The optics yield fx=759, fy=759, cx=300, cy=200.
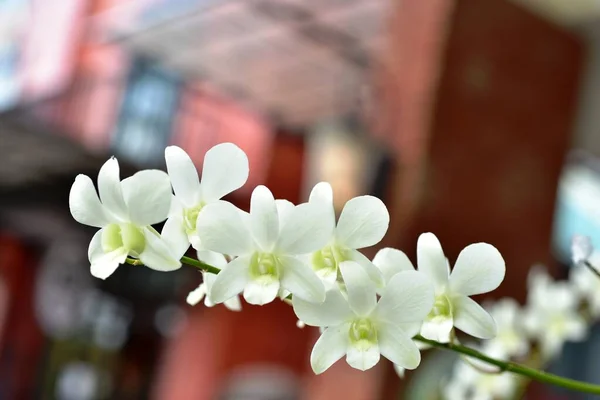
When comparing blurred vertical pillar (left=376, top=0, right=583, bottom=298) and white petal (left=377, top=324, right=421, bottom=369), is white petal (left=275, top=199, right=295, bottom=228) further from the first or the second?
blurred vertical pillar (left=376, top=0, right=583, bottom=298)

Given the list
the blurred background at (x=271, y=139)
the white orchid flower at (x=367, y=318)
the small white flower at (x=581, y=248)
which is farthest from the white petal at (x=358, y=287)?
the blurred background at (x=271, y=139)

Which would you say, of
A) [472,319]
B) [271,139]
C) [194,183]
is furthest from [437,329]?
[271,139]

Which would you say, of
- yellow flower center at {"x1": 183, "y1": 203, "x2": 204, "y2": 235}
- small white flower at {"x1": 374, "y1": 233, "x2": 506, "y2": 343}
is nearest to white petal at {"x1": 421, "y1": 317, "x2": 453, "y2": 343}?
small white flower at {"x1": 374, "y1": 233, "x2": 506, "y2": 343}

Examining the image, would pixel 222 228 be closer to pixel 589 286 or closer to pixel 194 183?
pixel 194 183

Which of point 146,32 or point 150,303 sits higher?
point 146,32

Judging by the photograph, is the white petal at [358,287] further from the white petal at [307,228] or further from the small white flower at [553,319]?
the small white flower at [553,319]

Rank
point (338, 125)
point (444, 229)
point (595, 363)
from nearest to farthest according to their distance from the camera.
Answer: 1. point (444, 229)
2. point (595, 363)
3. point (338, 125)

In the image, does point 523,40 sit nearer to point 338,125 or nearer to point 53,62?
point 338,125

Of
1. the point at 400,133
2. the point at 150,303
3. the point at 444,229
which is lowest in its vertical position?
the point at 150,303

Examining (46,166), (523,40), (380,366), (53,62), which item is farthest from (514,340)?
(53,62)
